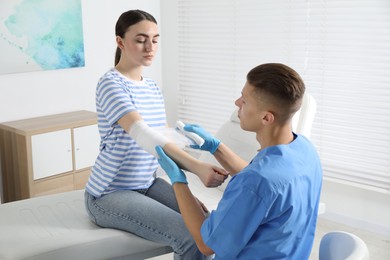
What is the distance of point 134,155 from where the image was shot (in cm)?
212

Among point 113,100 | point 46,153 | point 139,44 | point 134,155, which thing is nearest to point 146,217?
point 134,155

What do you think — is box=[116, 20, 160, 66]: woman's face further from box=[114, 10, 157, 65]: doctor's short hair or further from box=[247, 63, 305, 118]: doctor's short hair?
box=[247, 63, 305, 118]: doctor's short hair

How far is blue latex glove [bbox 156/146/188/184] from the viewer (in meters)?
1.73

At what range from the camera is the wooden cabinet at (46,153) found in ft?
10.8

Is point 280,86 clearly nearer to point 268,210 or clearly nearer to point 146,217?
point 268,210

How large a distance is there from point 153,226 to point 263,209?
72 centimetres

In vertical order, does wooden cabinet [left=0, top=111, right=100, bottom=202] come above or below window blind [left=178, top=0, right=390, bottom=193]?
below

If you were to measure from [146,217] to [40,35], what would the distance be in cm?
195

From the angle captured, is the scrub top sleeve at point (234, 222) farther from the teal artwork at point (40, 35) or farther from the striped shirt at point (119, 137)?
the teal artwork at point (40, 35)

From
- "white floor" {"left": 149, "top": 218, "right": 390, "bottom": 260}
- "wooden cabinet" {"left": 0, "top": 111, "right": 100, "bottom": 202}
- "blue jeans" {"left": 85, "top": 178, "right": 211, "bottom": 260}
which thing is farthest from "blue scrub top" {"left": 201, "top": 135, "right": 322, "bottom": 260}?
"wooden cabinet" {"left": 0, "top": 111, "right": 100, "bottom": 202}

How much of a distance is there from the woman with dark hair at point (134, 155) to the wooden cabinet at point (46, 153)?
4.02ft

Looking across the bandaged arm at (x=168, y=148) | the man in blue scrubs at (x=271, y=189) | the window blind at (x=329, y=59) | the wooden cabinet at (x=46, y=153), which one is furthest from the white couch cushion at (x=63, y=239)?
the window blind at (x=329, y=59)

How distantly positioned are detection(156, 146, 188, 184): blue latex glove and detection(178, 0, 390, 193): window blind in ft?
5.50

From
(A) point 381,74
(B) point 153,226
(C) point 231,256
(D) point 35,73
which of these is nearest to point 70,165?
(D) point 35,73
